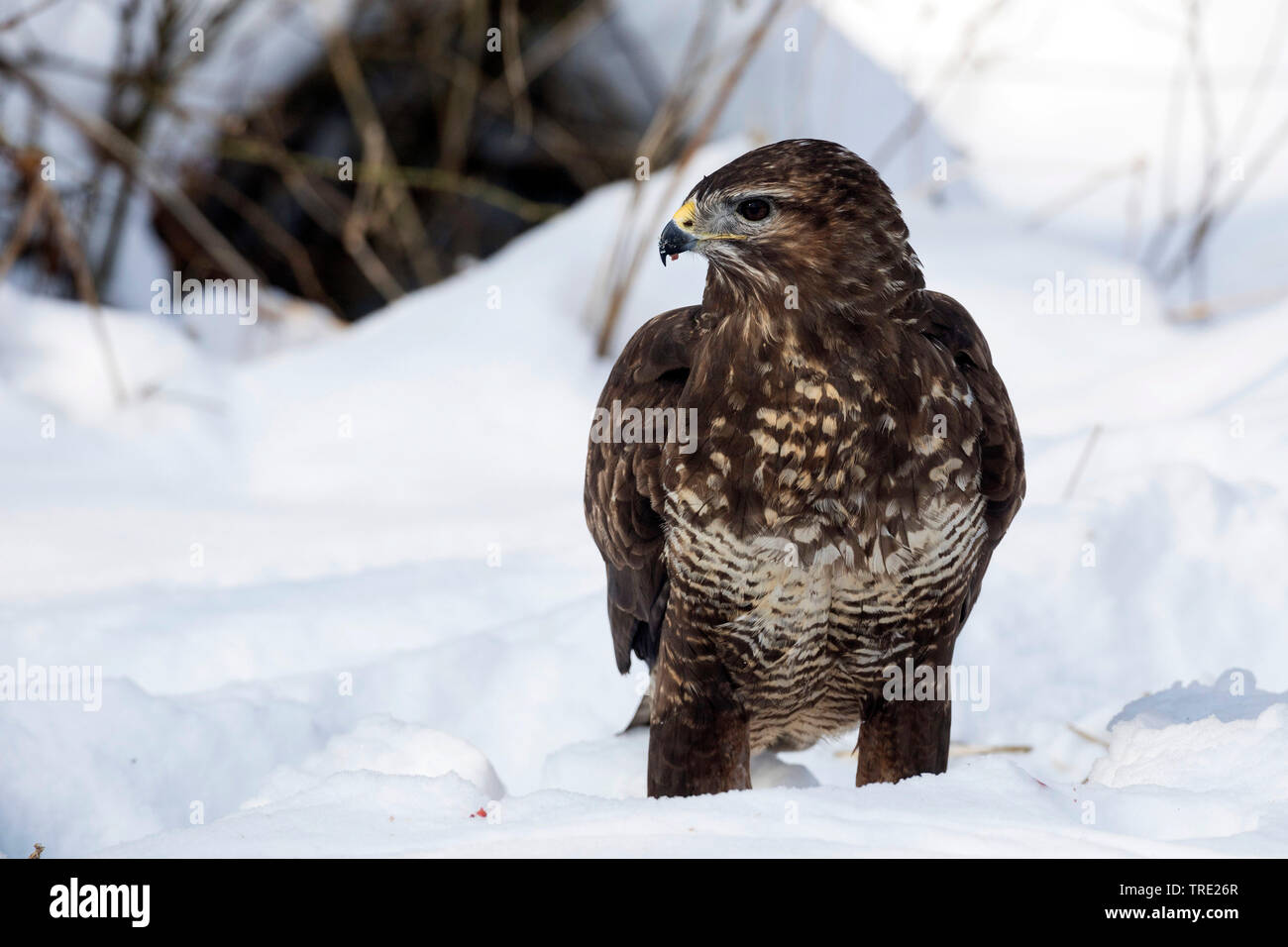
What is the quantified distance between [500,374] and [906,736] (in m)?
3.22

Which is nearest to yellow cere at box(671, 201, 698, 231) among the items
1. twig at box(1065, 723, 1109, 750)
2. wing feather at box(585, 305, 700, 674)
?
wing feather at box(585, 305, 700, 674)

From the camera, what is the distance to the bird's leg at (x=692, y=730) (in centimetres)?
292

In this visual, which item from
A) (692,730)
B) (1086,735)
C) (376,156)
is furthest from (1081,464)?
(376,156)

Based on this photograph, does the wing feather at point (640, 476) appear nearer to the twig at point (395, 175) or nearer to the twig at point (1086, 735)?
the twig at point (1086, 735)

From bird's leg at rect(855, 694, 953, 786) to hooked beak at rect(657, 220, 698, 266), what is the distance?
105 cm

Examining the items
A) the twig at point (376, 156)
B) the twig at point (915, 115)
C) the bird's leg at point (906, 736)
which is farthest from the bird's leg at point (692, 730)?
the twig at point (915, 115)

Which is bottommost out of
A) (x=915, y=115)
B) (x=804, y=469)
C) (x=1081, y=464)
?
(x=804, y=469)

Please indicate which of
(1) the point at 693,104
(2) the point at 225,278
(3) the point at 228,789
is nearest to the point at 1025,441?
(1) the point at 693,104

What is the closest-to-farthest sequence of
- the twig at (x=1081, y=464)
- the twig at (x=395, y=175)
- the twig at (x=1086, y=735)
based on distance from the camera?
1. the twig at (x=1086, y=735)
2. the twig at (x=1081, y=464)
3. the twig at (x=395, y=175)

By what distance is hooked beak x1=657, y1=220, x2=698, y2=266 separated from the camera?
8.44 feet

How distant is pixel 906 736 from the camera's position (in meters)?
2.95

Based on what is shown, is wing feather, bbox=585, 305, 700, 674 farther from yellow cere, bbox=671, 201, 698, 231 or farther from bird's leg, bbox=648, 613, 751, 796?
yellow cere, bbox=671, 201, 698, 231

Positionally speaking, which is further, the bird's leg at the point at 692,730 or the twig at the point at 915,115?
the twig at the point at 915,115

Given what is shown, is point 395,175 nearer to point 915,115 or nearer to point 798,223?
point 915,115
